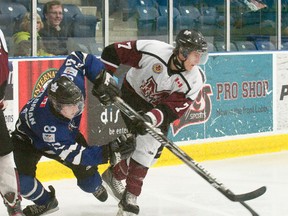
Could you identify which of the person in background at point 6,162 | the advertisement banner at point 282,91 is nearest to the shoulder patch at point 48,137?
the person in background at point 6,162

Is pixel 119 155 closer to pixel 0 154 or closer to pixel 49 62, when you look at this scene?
pixel 0 154

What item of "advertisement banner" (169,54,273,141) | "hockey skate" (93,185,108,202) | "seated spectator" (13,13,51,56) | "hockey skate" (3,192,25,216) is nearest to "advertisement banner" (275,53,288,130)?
"advertisement banner" (169,54,273,141)

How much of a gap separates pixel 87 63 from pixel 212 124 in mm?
2448

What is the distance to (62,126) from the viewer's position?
3787mm

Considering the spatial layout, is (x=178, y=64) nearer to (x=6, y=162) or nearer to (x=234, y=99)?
(x=6, y=162)

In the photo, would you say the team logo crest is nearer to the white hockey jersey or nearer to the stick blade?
the white hockey jersey

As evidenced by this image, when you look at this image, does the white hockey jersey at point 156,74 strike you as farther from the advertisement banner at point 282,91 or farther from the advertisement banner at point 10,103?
the advertisement banner at point 282,91

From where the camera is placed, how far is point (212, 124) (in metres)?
6.34

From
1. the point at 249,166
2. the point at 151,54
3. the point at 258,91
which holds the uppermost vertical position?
the point at 151,54

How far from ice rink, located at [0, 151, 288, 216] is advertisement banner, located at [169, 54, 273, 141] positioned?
27cm

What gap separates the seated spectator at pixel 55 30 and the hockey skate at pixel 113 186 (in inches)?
52.8

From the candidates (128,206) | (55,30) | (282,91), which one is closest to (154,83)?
(128,206)

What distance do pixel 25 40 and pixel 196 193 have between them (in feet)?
4.70

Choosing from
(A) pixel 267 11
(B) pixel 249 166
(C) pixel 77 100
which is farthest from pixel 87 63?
(A) pixel 267 11
